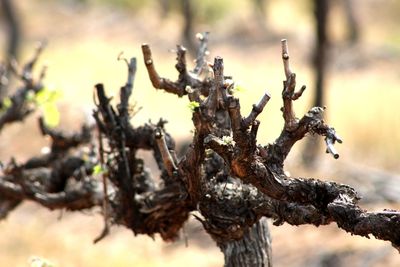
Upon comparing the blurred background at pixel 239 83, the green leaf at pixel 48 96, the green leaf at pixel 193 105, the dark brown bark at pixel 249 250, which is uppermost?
the blurred background at pixel 239 83

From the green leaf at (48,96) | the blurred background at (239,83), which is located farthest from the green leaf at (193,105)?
the green leaf at (48,96)

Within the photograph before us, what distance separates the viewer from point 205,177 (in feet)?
17.9

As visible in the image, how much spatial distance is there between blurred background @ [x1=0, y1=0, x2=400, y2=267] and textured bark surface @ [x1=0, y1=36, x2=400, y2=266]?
0.36 meters

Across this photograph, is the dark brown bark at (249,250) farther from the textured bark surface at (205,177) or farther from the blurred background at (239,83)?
the blurred background at (239,83)

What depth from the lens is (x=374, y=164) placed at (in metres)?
17.3

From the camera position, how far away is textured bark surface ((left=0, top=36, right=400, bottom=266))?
4.43 metres

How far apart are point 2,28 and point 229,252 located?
34.4 m

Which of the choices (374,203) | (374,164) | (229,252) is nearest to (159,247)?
(374,203)

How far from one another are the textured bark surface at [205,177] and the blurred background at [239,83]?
1.19 feet

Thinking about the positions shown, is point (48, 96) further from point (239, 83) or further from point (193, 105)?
point (193, 105)

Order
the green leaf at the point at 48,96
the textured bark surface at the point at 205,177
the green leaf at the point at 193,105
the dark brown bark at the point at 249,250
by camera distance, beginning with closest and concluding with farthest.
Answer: the textured bark surface at the point at 205,177 → the green leaf at the point at 193,105 → the dark brown bark at the point at 249,250 → the green leaf at the point at 48,96

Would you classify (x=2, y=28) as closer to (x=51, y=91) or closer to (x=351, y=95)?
(x=351, y=95)

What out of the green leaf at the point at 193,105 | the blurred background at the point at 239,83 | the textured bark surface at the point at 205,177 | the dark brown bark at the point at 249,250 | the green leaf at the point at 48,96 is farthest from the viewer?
the blurred background at the point at 239,83

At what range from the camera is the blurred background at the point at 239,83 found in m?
13.3
